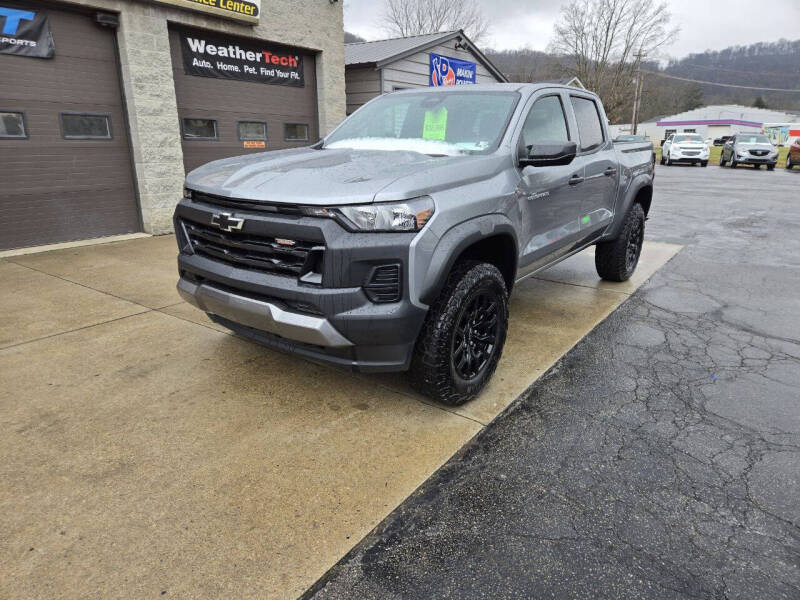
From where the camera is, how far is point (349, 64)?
1196 centimetres

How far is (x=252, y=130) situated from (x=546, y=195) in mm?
7095

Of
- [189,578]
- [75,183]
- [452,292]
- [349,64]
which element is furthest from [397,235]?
[349,64]

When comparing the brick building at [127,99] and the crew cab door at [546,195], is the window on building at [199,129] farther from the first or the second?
the crew cab door at [546,195]

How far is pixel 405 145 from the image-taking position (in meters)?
3.56

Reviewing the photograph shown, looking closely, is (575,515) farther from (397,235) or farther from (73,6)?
(73,6)

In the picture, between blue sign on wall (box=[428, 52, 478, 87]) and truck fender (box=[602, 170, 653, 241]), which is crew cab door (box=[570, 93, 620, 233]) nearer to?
truck fender (box=[602, 170, 653, 241])

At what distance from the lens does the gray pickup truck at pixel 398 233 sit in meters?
2.50

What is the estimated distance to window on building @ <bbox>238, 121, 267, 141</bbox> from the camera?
919cm

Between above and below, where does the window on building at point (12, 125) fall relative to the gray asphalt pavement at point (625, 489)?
above

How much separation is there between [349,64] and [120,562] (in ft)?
38.6

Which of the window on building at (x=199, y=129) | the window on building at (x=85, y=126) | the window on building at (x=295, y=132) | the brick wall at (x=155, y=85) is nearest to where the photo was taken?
the window on building at (x=85, y=126)

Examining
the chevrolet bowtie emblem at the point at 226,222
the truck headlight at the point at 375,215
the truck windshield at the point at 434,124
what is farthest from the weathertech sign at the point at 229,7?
the truck headlight at the point at 375,215

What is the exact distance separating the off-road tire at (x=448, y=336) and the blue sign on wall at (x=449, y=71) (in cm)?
1106

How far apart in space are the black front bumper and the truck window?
1.50 m
